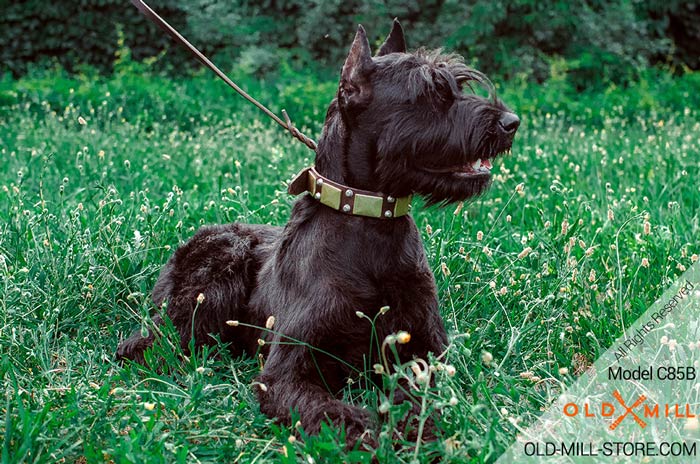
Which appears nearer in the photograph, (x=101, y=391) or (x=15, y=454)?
(x=15, y=454)

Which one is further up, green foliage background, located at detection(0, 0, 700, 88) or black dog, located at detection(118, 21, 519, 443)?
black dog, located at detection(118, 21, 519, 443)

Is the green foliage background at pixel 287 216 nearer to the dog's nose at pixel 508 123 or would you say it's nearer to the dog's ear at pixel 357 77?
the dog's nose at pixel 508 123

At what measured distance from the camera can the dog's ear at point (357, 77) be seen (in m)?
3.18

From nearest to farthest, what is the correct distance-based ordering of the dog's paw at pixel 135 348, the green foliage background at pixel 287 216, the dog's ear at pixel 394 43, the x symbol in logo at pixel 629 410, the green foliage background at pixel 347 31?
the x symbol in logo at pixel 629 410, the green foliage background at pixel 287 216, the dog's ear at pixel 394 43, the dog's paw at pixel 135 348, the green foliage background at pixel 347 31

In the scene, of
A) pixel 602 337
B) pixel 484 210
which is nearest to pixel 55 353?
pixel 602 337

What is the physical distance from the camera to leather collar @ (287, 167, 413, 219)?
10.6 ft

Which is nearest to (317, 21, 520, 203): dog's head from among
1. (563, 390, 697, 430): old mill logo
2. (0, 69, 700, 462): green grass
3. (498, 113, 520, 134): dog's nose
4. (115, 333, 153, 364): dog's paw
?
(498, 113, 520, 134): dog's nose

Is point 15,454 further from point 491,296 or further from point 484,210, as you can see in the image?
point 484,210

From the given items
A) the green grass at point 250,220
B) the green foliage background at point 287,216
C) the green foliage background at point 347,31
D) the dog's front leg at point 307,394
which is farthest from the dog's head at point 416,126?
the green foliage background at point 347,31

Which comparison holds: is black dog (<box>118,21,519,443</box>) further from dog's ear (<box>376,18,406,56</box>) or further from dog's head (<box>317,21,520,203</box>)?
dog's ear (<box>376,18,406,56</box>)

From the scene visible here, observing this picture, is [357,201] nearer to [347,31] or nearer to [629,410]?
[629,410]

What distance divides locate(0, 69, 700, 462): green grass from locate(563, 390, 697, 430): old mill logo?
115 millimetres

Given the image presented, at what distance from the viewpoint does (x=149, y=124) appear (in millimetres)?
9727

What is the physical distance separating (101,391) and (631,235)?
337 centimetres
